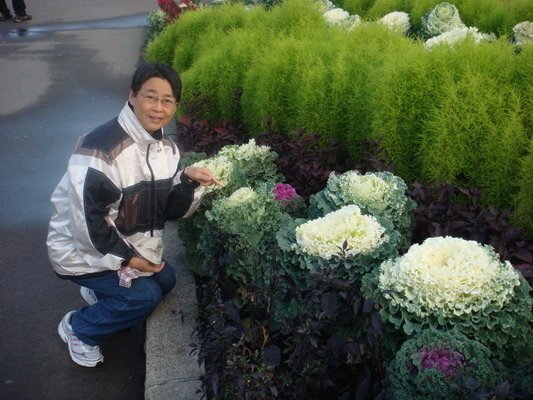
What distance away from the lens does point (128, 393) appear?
9.62 feet

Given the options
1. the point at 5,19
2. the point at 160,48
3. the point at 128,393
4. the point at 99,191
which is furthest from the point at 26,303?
the point at 5,19

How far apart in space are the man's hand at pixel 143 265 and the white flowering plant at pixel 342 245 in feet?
2.42

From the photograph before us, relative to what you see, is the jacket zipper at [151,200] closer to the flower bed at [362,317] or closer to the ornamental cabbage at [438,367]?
the flower bed at [362,317]

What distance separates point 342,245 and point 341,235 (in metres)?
0.11

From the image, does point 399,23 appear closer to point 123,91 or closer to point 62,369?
point 123,91

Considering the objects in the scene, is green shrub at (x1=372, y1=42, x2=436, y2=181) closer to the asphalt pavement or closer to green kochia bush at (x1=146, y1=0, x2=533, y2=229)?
green kochia bush at (x1=146, y1=0, x2=533, y2=229)

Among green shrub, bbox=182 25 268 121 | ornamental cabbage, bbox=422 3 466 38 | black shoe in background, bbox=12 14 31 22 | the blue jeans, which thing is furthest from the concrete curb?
black shoe in background, bbox=12 14 31 22

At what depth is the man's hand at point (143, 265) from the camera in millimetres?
2898

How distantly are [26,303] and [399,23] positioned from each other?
14.3 ft

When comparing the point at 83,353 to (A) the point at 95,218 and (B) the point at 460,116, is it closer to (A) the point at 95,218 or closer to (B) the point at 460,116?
(A) the point at 95,218

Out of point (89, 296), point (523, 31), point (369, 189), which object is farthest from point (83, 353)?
point (523, 31)

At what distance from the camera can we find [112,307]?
9.84ft

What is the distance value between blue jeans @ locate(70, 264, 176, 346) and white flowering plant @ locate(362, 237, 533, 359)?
126 centimetres

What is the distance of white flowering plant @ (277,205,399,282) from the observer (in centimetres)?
240
